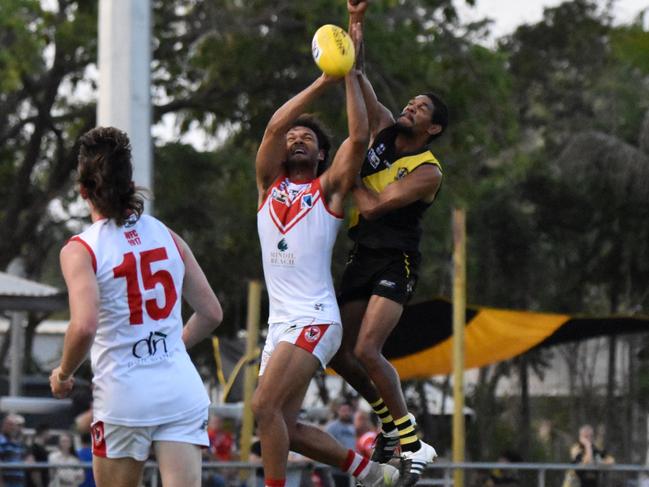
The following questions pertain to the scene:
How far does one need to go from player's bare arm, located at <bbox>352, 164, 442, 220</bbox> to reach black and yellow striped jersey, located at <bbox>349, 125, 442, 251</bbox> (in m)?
0.08

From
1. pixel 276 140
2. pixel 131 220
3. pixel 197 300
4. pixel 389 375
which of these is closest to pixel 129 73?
pixel 276 140

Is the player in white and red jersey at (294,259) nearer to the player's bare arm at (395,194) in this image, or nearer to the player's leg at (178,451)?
the player's bare arm at (395,194)

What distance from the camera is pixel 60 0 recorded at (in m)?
22.1

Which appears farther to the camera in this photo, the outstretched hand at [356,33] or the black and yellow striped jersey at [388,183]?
the black and yellow striped jersey at [388,183]

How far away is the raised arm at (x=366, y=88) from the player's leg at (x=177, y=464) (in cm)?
249

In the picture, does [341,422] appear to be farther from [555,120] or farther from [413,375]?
[555,120]

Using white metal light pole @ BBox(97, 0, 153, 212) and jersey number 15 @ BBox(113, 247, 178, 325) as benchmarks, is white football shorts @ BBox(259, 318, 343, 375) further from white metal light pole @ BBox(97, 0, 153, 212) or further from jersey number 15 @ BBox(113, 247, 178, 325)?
white metal light pole @ BBox(97, 0, 153, 212)

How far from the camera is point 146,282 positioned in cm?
597

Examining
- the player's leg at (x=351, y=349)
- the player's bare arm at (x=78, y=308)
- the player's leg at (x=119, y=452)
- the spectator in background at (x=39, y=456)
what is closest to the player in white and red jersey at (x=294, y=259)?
the player's leg at (x=351, y=349)

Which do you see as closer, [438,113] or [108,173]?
[108,173]

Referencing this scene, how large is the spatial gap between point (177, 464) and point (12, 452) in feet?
27.4

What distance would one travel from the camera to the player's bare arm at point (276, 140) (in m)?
7.46

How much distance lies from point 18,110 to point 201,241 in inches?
170

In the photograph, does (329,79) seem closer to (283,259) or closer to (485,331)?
(283,259)
